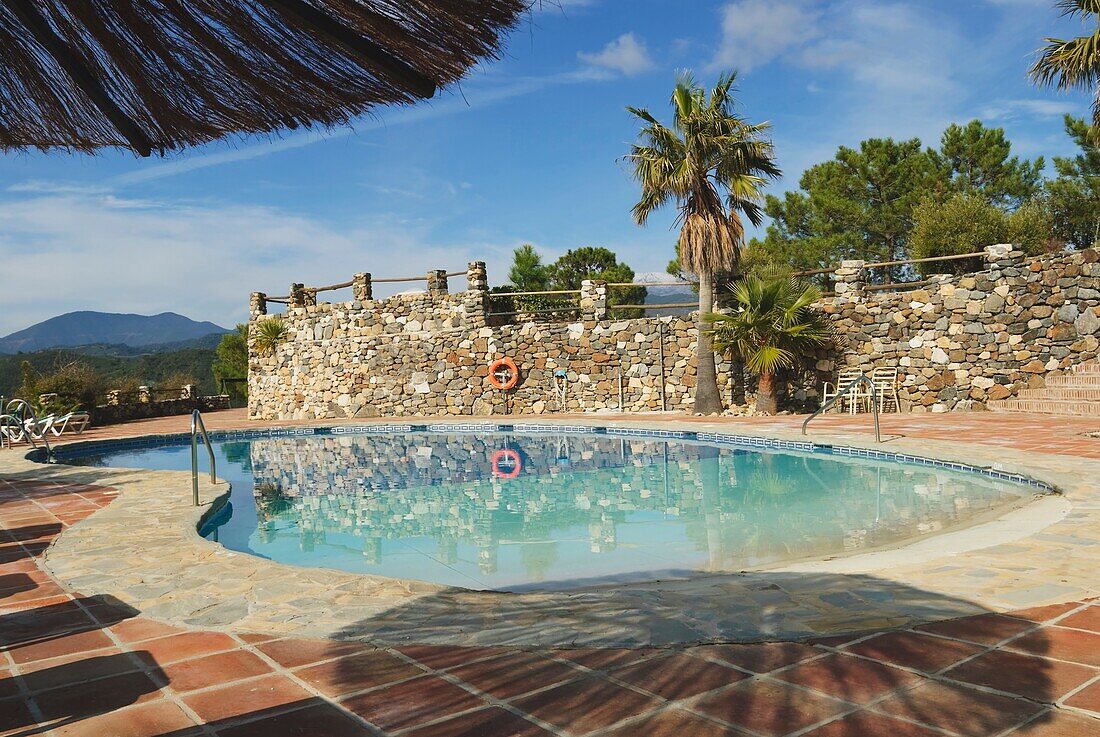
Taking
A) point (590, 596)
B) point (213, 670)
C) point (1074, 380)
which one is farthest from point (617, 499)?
point (1074, 380)

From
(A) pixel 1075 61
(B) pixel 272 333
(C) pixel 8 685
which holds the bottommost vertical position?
(C) pixel 8 685

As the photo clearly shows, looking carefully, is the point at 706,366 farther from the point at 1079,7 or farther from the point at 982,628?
the point at 982,628

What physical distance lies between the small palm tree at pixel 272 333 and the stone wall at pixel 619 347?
0.71 feet

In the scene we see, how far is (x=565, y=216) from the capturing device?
86.2 feet

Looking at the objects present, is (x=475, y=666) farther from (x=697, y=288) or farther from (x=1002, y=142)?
(x=1002, y=142)

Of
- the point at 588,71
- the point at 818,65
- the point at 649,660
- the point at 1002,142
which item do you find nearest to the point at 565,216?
the point at 588,71

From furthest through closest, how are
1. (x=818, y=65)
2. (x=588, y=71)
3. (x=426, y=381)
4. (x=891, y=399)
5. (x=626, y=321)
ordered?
(x=818, y=65)
(x=588, y=71)
(x=426, y=381)
(x=626, y=321)
(x=891, y=399)

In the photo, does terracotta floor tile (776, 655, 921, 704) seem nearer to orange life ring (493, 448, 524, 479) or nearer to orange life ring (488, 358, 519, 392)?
orange life ring (493, 448, 524, 479)

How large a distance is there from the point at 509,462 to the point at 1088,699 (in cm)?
904

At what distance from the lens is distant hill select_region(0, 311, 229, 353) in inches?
5920

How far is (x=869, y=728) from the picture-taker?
83.7 inches

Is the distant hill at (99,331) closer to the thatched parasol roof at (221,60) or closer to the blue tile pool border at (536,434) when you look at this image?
the blue tile pool border at (536,434)

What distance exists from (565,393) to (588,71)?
354 inches

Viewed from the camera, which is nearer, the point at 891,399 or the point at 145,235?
the point at 891,399
